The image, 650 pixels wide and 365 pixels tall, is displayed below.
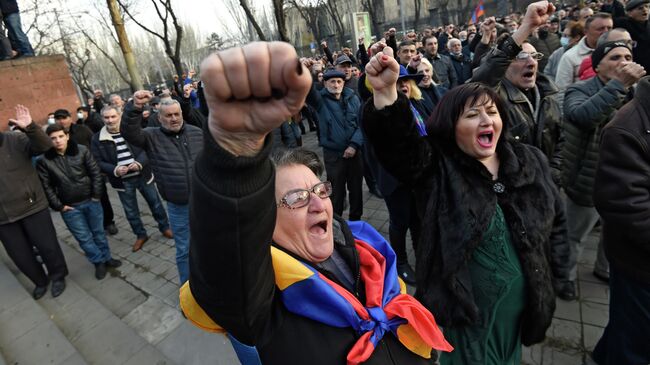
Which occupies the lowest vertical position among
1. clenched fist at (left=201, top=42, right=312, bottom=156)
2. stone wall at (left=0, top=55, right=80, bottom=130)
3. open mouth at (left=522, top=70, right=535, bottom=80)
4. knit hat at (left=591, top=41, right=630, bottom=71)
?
open mouth at (left=522, top=70, right=535, bottom=80)

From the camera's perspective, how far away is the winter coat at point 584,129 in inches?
99.5

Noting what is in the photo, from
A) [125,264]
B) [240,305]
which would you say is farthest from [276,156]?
[125,264]

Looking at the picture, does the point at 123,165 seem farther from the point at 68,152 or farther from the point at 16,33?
the point at 16,33

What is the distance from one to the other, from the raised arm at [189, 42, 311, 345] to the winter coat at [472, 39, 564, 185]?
7.75ft

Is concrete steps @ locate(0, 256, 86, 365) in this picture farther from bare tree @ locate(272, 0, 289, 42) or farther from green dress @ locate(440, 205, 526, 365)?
bare tree @ locate(272, 0, 289, 42)

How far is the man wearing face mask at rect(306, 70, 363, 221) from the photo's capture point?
4309 mm

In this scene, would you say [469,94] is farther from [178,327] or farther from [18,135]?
[18,135]

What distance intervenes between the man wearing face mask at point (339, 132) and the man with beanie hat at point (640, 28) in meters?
3.75

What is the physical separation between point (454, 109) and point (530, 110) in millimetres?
1388

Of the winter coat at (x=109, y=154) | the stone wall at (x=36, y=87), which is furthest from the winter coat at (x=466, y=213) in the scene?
the stone wall at (x=36, y=87)

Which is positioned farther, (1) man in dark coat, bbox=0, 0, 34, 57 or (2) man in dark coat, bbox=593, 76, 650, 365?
(1) man in dark coat, bbox=0, 0, 34, 57

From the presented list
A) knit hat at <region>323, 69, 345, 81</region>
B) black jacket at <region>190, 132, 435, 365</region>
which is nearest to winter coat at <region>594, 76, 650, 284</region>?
black jacket at <region>190, 132, 435, 365</region>

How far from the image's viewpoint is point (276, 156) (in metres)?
1.51

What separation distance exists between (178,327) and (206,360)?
67cm
